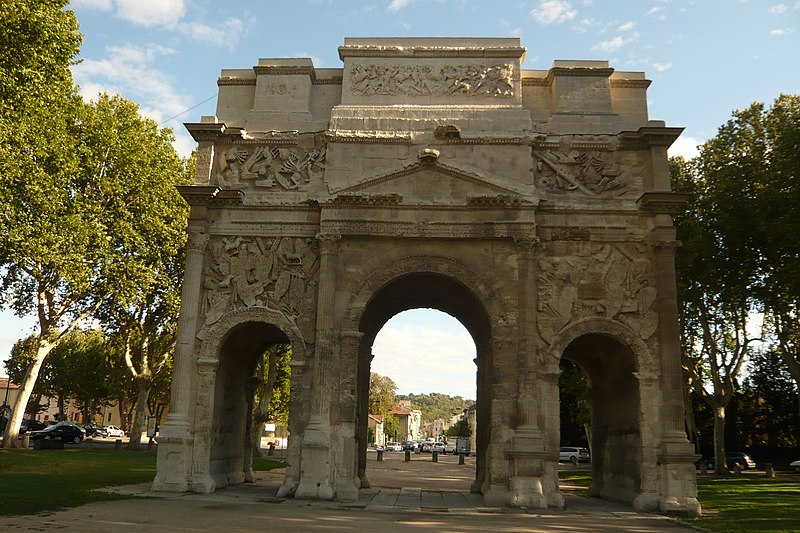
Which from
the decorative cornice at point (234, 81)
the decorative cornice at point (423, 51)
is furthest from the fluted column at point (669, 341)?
the decorative cornice at point (234, 81)

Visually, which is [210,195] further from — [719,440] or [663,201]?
[719,440]

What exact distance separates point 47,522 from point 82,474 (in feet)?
32.3

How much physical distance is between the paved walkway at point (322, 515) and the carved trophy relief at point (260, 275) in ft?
16.3

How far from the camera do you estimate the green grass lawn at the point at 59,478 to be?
43.9ft

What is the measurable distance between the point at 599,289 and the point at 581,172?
3477 millimetres

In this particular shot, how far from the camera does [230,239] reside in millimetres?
18938

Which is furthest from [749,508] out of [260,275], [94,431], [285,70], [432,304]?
[94,431]

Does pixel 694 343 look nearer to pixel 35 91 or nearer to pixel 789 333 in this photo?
pixel 789 333

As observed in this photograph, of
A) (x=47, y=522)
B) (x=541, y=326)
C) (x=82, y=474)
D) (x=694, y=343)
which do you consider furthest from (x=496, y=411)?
(x=694, y=343)

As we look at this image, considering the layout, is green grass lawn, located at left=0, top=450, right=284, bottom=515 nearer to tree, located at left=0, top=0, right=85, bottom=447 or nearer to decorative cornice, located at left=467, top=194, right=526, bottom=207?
tree, located at left=0, top=0, right=85, bottom=447

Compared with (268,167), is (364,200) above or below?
below

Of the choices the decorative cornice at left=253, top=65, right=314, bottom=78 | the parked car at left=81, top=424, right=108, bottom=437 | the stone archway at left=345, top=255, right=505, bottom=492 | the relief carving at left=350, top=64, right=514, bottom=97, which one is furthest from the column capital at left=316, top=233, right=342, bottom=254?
the parked car at left=81, top=424, right=108, bottom=437

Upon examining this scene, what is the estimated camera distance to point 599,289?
59.6 feet

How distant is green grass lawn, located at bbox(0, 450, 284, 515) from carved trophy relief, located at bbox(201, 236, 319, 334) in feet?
17.2
